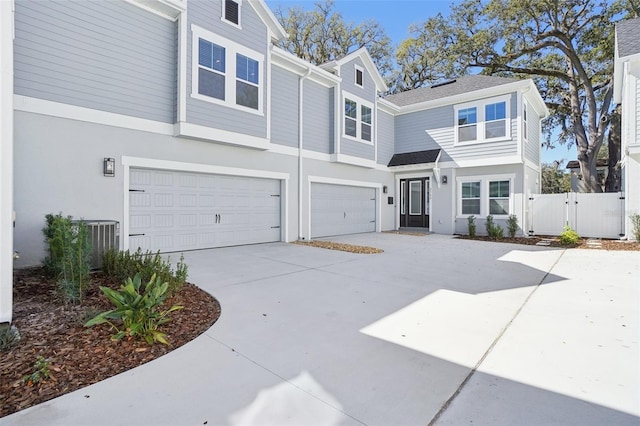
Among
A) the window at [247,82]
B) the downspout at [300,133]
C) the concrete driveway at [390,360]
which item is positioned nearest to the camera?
the concrete driveway at [390,360]

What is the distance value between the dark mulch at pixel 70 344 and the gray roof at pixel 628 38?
43.6 feet

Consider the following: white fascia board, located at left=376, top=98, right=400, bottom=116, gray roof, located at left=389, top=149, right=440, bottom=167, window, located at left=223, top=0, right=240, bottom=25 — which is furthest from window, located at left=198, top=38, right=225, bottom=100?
gray roof, located at left=389, top=149, right=440, bottom=167

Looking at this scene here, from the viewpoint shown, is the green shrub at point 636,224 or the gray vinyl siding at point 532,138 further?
the gray vinyl siding at point 532,138

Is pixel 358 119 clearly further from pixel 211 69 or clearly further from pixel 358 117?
pixel 211 69

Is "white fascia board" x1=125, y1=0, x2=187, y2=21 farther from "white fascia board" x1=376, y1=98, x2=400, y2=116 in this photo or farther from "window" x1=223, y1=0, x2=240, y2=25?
"white fascia board" x1=376, y1=98, x2=400, y2=116

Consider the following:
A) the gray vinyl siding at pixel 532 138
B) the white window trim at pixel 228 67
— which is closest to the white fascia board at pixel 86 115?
the white window trim at pixel 228 67

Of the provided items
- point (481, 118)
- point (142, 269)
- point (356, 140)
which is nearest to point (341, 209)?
point (356, 140)

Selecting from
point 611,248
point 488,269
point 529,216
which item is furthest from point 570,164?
point 488,269

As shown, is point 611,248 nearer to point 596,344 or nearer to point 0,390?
point 596,344

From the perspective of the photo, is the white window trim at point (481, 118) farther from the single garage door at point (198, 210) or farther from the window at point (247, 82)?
the window at point (247, 82)

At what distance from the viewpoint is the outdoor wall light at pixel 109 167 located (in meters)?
6.48

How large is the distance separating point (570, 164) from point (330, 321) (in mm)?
27427

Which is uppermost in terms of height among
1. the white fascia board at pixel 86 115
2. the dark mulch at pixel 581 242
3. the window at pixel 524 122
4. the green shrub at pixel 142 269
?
the window at pixel 524 122

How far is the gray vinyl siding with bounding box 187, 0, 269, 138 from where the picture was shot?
7.47 m
